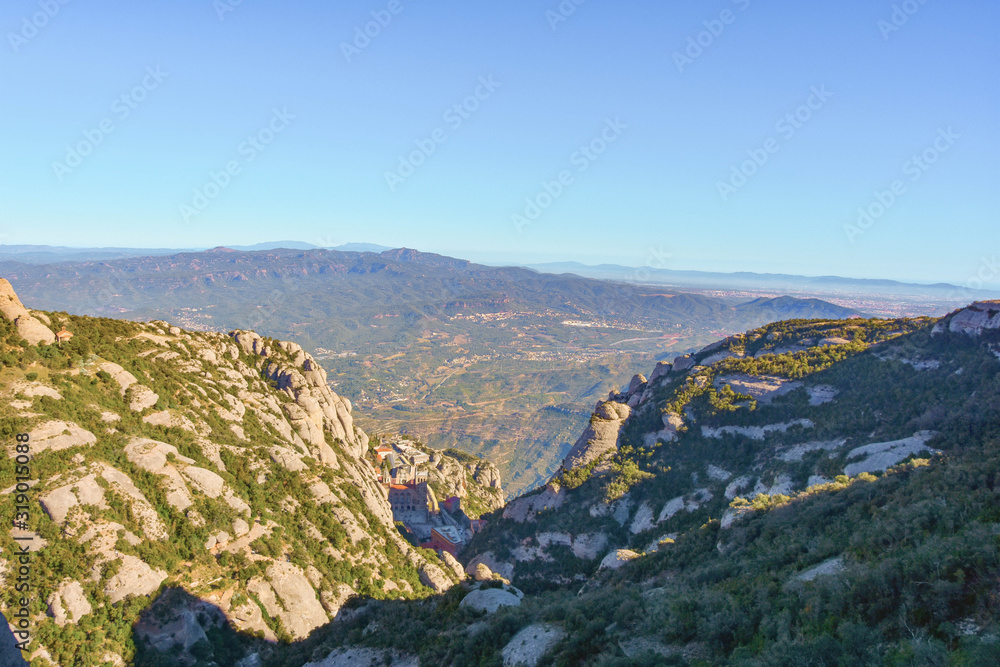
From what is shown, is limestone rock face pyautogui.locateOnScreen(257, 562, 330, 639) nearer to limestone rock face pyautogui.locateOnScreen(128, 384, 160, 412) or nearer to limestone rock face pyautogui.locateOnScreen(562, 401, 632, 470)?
limestone rock face pyautogui.locateOnScreen(128, 384, 160, 412)

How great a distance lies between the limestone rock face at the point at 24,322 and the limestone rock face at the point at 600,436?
170 feet

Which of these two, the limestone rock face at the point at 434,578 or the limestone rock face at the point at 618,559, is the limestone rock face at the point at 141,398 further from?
the limestone rock face at the point at 618,559

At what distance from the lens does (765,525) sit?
28828mm

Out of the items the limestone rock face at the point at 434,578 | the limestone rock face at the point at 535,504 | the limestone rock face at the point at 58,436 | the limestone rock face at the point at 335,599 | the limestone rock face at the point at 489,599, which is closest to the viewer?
the limestone rock face at the point at 489,599

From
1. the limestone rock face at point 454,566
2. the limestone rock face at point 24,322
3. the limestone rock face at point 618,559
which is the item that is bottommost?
the limestone rock face at point 454,566

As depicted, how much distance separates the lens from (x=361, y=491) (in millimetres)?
56375

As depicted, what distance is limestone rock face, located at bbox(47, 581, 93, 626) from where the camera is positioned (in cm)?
2755

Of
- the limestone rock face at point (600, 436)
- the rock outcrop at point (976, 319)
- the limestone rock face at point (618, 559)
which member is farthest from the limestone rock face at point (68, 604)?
the rock outcrop at point (976, 319)

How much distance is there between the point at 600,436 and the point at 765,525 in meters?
35.6

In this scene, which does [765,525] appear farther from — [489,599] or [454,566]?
[454,566]

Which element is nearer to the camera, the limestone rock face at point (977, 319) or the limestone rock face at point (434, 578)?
the limestone rock face at point (434, 578)

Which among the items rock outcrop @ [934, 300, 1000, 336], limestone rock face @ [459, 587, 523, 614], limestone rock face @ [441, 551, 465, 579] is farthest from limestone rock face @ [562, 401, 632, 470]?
rock outcrop @ [934, 300, 1000, 336]

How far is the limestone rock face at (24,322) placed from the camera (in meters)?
41.7

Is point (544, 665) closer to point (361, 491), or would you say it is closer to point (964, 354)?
point (361, 491)
